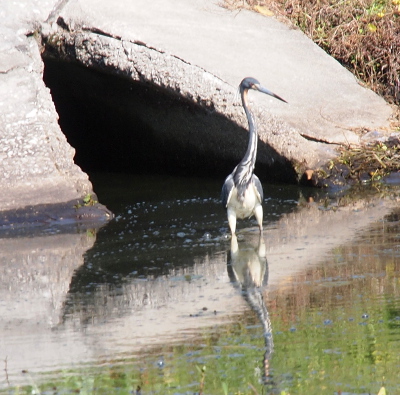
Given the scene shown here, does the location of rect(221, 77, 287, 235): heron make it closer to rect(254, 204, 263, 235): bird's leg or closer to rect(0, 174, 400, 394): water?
rect(254, 204, 263, 235): bird's leg

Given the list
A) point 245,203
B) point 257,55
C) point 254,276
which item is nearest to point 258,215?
point 245,203

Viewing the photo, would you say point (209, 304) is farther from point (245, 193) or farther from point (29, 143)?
point (29, 143)

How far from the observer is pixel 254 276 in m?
5.11

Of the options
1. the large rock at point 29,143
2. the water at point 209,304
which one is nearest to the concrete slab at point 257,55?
the large rock at point 29,143

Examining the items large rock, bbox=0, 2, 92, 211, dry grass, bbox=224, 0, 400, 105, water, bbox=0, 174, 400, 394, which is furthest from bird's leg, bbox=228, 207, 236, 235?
dry grass, bbox=224, 0, 400, 105

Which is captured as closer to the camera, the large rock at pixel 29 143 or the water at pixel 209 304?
the water at pixel 209 304

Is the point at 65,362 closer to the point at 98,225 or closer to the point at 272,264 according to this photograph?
the point at 272,264

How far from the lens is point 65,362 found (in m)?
3.54

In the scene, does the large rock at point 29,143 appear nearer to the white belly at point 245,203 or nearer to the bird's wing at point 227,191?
the bird's wing at point 227,191

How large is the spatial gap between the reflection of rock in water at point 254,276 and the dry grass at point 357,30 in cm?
459

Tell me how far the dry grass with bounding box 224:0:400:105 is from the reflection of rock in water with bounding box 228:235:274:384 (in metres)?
4.59

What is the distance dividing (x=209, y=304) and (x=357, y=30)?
23.4ft

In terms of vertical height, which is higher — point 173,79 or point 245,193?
point 173,79

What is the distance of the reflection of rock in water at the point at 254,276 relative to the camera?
12.1 feet
